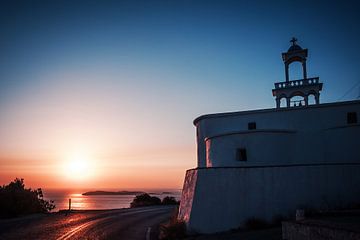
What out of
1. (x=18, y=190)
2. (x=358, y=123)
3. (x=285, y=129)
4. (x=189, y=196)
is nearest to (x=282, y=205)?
(x=189, y=196)

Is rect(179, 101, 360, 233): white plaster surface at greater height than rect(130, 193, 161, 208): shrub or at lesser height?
greater

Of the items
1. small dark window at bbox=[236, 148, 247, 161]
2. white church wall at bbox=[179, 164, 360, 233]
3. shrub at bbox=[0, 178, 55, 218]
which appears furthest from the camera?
shrub at bbox=[0, 178, 55, 218]

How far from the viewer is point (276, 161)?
20.1m

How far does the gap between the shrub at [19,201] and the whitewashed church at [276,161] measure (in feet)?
43.5

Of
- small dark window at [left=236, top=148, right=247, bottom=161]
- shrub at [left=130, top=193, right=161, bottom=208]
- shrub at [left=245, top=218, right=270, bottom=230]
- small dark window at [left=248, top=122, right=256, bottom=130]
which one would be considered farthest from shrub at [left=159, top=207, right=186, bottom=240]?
shrub at [left=130, top=193, right=161, bottom=208]

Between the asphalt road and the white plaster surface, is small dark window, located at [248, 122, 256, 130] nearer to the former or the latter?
the white plaster surface

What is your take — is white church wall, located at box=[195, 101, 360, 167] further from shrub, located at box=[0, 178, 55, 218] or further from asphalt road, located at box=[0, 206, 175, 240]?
shrub, located at box=[0, 178, 55, 218]

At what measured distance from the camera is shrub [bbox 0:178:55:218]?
23.1m

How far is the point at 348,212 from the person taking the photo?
38.4 feet

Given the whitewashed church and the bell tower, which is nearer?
the whitewashed church

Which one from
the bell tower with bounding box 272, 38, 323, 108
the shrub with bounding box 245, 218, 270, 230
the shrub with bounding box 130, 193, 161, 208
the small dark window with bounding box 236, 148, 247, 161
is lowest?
the shrub with bounding box 130, 193, 161, 208

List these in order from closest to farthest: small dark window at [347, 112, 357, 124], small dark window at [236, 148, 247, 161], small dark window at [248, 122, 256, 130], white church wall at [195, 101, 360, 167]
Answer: small dark window at [347, 112, 357, 124], white church wall at [195, 101, 360, 167], small dark window at [236, 148, 247, 161], small dark window at [248, 122, 256, 130]

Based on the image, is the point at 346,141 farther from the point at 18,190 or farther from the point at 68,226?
the point at 18,190

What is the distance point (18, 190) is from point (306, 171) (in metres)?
22.5
